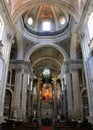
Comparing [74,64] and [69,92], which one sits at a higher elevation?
[74,64]

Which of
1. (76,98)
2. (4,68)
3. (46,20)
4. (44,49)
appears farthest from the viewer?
(44,49)

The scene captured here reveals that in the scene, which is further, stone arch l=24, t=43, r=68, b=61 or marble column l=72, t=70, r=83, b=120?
stone arch l=24, t=43, r=68, b=61

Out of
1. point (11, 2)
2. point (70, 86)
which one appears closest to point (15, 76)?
point (70, 86)

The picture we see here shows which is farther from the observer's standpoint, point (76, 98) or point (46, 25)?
point (46, 25)

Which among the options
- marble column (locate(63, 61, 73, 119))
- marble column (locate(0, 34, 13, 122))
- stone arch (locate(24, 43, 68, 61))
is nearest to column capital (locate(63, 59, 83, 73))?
marble column (locate(63, 61, 73, 119))

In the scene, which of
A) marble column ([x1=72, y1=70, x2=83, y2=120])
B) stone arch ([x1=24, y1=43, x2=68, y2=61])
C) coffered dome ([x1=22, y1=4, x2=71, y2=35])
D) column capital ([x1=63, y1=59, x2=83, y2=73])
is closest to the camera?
marble column ([x1=72, y1=70, x2=83, y2=120])

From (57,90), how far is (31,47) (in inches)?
526

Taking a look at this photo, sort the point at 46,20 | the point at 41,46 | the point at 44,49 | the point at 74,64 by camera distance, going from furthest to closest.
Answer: the point at 44,49 < the point at 46,20 < the point at 41,46 < the point at 74,64

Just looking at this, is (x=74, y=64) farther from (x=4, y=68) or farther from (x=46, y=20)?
(x=4, y=68)

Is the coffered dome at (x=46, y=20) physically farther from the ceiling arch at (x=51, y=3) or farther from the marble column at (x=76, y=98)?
the ceiling arch at (x=51, y=3)

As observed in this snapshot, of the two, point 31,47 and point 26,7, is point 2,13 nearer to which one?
point 26,7

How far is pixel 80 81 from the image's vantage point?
59.2 feet

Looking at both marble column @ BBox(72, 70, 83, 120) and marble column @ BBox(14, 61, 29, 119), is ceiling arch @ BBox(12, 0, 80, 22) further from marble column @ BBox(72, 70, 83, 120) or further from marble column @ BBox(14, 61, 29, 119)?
marble column @ BBox(72, 70, 83, 120)

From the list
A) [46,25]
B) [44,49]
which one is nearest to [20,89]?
[44,49]
